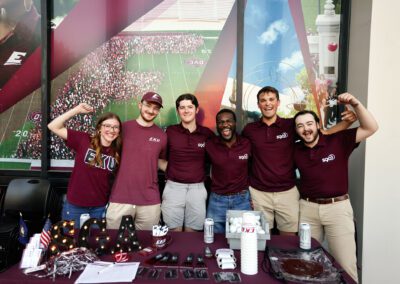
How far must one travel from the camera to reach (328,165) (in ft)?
7.77

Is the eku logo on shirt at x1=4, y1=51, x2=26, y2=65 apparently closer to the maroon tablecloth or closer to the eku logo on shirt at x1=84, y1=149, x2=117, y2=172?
the eku logo on shirt at x1=84, y1=149, x2=117, y2=172

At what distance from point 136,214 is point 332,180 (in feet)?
5.37

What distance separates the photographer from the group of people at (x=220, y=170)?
2387 millimetres

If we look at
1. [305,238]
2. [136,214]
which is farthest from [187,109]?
[305,238]

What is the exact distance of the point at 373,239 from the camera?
2754mm

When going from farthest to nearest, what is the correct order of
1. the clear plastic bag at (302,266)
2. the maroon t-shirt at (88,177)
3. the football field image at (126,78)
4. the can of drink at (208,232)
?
the football field image at (126,78), the maroon t-shirt at (88,177), the can of drink at (208,232), the clear plastic bag at (302,266)

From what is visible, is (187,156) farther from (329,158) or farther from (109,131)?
(329,158)

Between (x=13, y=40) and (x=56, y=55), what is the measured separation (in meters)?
0.54

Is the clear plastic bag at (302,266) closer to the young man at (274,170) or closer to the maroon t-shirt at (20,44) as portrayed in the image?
the young man at (274,170)

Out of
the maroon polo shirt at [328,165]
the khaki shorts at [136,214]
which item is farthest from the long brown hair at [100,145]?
the maroon polo shirt at [328,165]

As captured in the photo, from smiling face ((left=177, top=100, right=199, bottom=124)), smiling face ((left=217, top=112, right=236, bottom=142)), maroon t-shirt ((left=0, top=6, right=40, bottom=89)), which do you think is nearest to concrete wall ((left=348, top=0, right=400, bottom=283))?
smiling face ((left=217, top=112, right=236, bottom=142))

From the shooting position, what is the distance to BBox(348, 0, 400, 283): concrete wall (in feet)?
8.91

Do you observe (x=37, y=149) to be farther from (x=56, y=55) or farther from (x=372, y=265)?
(x=372, y=265)

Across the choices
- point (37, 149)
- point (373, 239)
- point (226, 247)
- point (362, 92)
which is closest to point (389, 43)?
point (362, 92)
